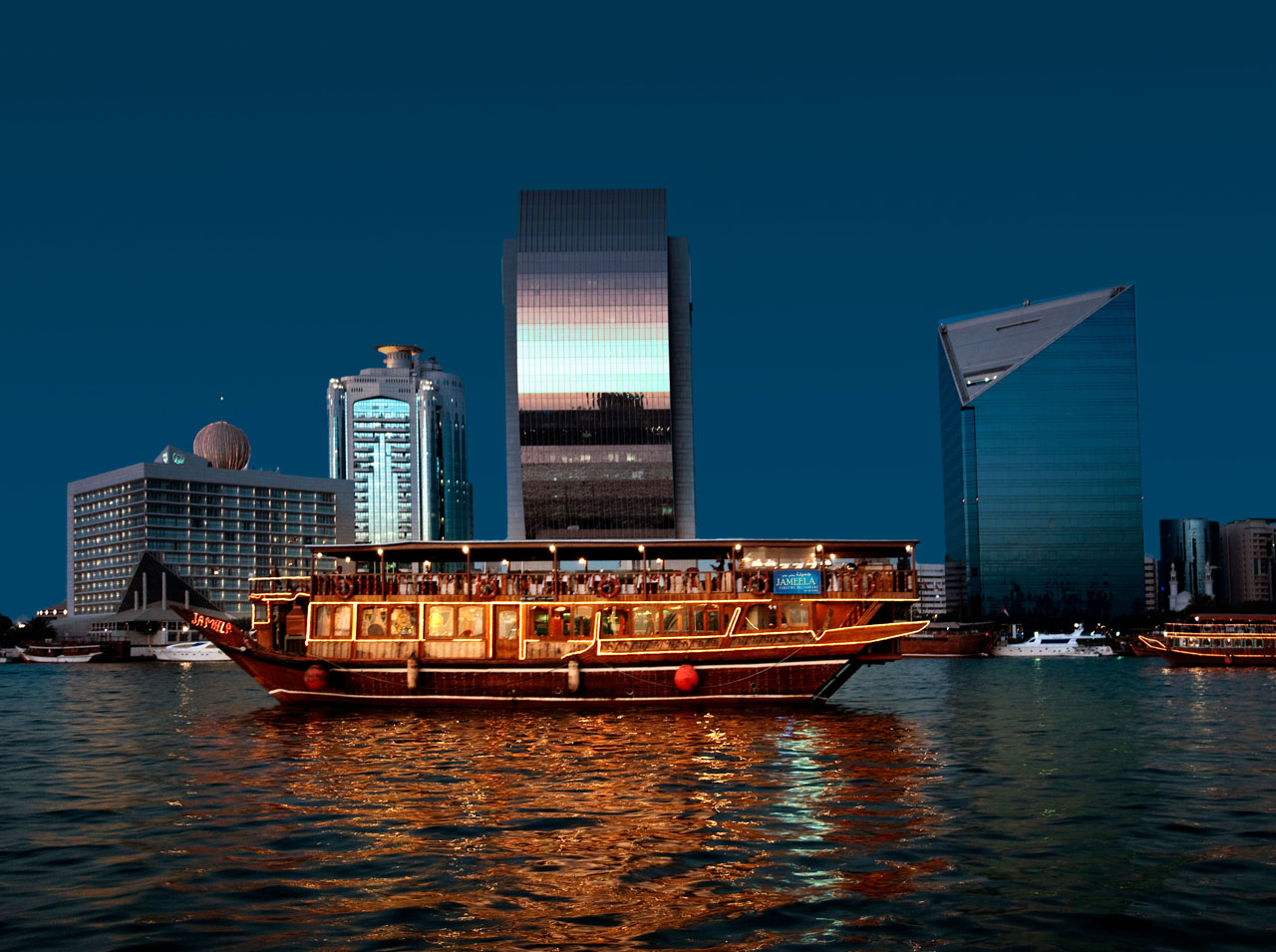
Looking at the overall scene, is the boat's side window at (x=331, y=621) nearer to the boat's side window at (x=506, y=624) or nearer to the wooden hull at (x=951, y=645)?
the boat's side window at (x=506, y=624)

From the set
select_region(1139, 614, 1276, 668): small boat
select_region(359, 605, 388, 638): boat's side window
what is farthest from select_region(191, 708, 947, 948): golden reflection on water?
select_region(1139, 614, 1276, 668): small boat

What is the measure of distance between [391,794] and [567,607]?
23.2 meters

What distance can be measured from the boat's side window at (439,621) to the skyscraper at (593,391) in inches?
4853

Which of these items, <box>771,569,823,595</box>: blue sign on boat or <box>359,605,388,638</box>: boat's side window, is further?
<box>359,605,388,638</box>: boat's side window

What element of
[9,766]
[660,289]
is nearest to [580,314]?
[660,289]

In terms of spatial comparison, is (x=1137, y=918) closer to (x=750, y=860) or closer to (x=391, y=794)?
(x=750, y=860)

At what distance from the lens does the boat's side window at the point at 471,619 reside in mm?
50719

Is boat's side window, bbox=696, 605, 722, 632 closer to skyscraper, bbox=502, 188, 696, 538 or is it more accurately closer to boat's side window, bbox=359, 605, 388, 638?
boat's side window, bbox=359, 605, 388, 638

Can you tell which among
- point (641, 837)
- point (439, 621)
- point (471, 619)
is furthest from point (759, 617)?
point (641, 837)

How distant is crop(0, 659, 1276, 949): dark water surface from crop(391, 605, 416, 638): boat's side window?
23.4 feet

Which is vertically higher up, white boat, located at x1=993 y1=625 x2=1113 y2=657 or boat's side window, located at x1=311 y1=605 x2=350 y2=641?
boat's side window, located at x1=311 y1=605 x2=350 y2=641

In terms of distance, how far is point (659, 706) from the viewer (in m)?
49.2

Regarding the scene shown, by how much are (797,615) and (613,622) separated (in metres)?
7.90

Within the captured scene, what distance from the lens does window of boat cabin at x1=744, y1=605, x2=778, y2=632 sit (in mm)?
50500
